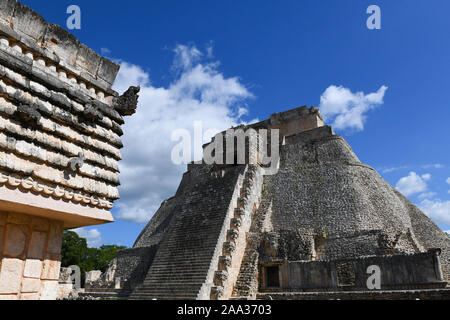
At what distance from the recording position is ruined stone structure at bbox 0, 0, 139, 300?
3.05 metres

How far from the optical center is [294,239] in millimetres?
14367

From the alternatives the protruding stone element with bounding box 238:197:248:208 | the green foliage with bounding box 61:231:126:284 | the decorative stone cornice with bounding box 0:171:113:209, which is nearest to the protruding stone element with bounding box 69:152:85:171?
the decorative stone cornice with bounding box 0:171:113:209

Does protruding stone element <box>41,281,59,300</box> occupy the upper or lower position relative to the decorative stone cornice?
lower

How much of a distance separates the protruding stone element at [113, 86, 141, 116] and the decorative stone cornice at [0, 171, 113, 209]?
1163 millimetres

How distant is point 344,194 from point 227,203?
5.74 meters

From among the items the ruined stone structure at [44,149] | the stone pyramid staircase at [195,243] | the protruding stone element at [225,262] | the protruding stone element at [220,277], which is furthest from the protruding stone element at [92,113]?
the protruding stone element at [225,262]

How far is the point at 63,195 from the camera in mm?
3297

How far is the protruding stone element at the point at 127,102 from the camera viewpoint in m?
4.26

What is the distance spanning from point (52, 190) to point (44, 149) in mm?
385

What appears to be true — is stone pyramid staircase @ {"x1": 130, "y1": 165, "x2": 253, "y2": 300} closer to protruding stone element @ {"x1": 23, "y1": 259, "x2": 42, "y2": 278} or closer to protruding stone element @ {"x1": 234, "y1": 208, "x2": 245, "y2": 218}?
protruding stone element @ {"x1": 234, "y1": 208, "x2": 245, "y2": 218}

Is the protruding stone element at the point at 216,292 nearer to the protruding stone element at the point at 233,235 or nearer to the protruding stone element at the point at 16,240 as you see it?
the protruding stone element at the point at 233,235

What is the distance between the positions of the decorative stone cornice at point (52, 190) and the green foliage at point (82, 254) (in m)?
31.5
